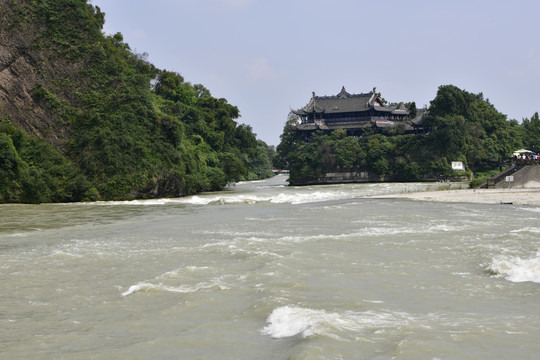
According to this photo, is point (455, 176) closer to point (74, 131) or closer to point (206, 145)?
point (206, 145)

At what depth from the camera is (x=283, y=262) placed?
1184 centimetres

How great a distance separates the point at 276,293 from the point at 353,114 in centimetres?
7346

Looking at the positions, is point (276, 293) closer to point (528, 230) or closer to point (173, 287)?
point (173, 287)

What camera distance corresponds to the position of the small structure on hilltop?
77.9 metres

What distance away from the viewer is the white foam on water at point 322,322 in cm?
668

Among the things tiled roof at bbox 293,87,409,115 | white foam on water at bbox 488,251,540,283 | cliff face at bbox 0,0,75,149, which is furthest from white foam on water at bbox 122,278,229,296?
tiled roof at bbox 293,87,409,115

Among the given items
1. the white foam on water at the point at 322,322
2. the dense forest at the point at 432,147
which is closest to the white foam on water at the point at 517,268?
the white foam on water at the point at 322,322

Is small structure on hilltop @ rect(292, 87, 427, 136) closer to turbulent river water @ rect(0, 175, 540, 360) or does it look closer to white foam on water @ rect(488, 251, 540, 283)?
turbulent river water @ rect(0, 175, 540, 360)

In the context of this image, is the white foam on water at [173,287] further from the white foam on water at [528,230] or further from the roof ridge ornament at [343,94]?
the roof ridge ornament at [343,94]

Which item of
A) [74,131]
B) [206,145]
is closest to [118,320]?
[74,131]

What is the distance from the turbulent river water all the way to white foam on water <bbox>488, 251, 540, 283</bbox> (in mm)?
37

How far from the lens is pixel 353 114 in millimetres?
79875

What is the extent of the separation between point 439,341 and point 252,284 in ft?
14.5

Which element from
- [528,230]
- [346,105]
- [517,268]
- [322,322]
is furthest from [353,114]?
[322,322]
